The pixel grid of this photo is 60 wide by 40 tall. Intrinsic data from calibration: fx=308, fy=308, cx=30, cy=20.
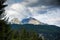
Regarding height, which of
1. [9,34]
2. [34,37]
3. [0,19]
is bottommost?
[34,37]

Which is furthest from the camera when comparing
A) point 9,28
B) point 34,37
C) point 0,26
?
point 34,37

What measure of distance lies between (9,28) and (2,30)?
189cm

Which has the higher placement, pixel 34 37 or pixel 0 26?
pixel 0 26

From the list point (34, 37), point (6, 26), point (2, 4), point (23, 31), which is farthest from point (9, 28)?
point (34, 37)

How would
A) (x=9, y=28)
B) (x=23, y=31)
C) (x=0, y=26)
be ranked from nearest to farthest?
(x=0, y=26) → (x=9, y=28) → (x=23, y=31)

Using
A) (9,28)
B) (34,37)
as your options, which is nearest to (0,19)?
(9,28)

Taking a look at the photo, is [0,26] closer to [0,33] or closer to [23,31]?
[0,33]

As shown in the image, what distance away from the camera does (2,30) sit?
29.7 m

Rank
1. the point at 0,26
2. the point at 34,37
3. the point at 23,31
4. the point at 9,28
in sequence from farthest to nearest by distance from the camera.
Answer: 1. the point at 34,37
2. the point at 23,31
3. the point at 9,28
4. the point at 0,26

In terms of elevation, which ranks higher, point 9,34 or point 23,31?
point 9,34

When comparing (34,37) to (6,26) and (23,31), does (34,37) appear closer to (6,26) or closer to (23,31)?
(23,31)

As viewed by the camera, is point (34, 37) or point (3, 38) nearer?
point (3, 38)

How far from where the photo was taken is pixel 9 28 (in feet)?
103

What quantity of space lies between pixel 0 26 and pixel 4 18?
1286 mm
